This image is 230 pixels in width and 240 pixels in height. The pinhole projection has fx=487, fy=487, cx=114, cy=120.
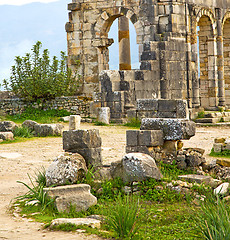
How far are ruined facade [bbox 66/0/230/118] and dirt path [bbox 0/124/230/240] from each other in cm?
215

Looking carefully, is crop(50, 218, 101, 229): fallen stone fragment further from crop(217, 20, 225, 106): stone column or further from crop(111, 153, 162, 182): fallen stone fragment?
crop(217, 20, 225, 106): stone column

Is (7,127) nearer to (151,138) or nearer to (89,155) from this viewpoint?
(151,138)

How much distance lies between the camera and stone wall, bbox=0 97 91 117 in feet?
66.3

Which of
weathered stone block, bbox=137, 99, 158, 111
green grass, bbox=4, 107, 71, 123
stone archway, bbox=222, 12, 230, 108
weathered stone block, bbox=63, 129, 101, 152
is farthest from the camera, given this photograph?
stone archway, bbox=222, 12, 230, 108

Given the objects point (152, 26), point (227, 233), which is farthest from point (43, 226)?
point (152, 26)

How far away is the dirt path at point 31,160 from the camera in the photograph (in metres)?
5.75

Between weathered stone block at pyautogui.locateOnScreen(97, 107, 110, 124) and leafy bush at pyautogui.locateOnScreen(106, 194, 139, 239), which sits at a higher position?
weathered stone block at pyautogui.locateOnScreen(97, 107, 110, 124)

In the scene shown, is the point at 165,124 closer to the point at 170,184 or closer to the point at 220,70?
the point at 170,184

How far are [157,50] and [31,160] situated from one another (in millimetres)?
9394

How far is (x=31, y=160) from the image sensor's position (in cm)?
1116

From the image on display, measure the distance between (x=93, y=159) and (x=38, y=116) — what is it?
11.2 m

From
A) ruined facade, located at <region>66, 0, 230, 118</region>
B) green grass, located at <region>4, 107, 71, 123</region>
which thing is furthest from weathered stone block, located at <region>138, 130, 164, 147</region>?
green grass, located at <region>4, 107, 71, 123</region>

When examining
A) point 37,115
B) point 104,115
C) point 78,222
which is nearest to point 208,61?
point 104,115

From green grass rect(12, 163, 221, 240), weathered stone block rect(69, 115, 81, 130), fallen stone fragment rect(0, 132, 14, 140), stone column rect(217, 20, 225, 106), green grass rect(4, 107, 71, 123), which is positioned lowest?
green grass rect(12, 163, 221, 240)
